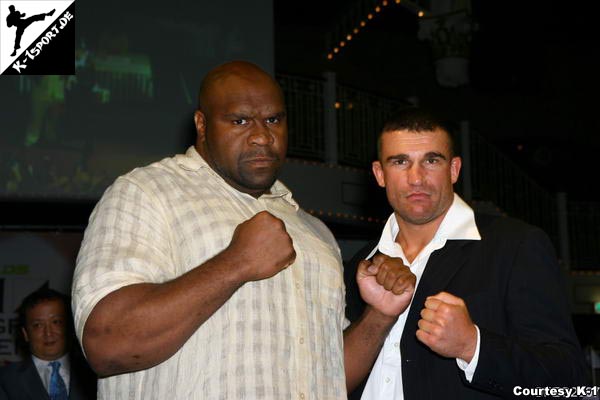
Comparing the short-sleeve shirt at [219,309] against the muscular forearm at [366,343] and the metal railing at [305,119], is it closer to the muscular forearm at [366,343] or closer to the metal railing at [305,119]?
the muscular forearm at [366,343]

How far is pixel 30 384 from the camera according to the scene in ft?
15.4

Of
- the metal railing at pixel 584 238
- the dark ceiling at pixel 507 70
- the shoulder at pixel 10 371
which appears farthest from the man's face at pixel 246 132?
the dark ceiling at pixel 507 70

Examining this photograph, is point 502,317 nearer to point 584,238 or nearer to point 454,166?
point 454,166

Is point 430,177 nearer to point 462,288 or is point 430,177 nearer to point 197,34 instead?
point 462,288

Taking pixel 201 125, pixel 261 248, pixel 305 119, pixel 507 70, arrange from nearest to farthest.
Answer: pixel 261 248 → pixel 201 125 → pixel 305 119 → pixel 507 70

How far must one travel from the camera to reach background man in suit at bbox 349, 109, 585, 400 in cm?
208

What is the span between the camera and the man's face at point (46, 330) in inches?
197

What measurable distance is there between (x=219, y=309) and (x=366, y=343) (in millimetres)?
632

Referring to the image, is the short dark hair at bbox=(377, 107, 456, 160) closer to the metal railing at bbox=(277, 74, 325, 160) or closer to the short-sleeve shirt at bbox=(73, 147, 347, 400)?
the short-sleeve shirt at bbox=(73, 147, 347, 400)

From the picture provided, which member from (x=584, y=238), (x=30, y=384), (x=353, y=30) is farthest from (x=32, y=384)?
(x=584, y=238)

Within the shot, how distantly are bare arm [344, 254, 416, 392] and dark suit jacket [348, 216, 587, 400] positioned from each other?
9 cm

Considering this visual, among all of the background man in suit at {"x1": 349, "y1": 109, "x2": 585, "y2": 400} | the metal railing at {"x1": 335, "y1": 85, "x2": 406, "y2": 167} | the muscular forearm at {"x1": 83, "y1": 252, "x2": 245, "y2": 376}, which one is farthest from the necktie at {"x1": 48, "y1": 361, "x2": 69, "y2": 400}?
the metal railing at {"x1": 335, "y1": 85, "x2": 406, "y2": 167}

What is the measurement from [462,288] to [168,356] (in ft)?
3.26

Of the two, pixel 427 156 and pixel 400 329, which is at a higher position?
pixel 427 156
